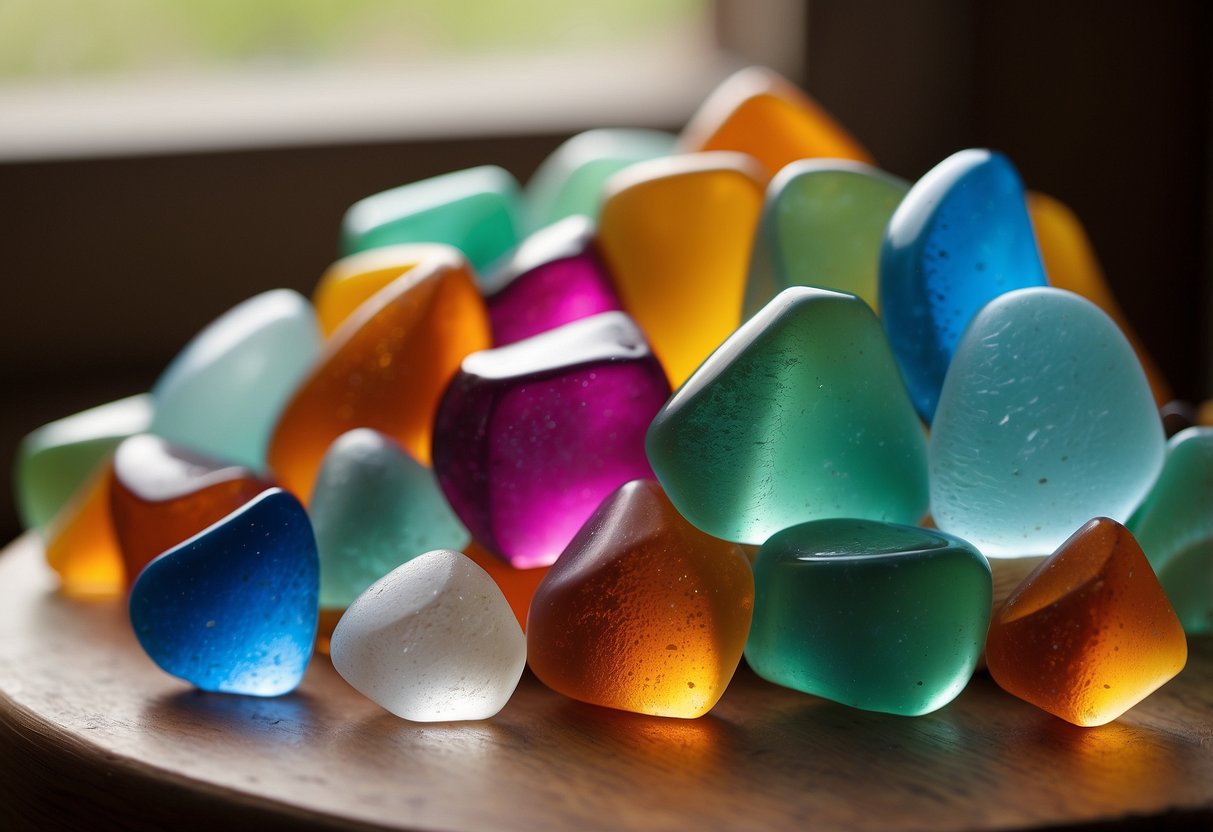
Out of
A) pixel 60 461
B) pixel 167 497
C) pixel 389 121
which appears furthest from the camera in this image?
pixel 389 121

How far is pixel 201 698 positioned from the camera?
424 millimetres

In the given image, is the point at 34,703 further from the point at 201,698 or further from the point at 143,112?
the point at 143,112

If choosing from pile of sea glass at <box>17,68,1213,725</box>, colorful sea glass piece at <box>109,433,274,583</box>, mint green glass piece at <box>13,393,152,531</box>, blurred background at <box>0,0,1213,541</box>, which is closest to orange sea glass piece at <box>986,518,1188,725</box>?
pile of sea glass at <box>17,68,1213,725</box>

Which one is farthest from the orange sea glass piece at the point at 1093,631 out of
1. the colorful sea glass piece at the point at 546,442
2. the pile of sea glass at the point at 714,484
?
the colorful sea glass piece at the point at 546,442

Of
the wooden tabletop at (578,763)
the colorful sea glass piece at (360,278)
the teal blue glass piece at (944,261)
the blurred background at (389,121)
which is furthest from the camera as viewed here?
the blurred background at (389,121)

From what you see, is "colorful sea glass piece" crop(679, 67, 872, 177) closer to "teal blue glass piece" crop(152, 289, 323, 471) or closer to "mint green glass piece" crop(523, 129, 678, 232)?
"mint green glass piece" crop(523, 129, 678, 232)

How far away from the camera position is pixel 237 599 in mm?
414

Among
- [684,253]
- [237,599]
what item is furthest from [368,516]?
[684,253]

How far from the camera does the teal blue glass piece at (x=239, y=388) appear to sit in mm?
558

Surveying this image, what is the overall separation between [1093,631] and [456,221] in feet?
1.14

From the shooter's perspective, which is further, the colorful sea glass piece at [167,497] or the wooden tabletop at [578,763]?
the colorful sea glass piece at [167,497]

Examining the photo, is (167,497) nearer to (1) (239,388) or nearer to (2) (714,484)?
(1) (239,388)

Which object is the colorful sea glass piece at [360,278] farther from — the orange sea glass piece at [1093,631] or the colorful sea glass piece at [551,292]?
the orange sea glass piece at [1093,631]

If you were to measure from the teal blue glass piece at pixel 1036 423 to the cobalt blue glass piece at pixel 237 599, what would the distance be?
0.20 metres
